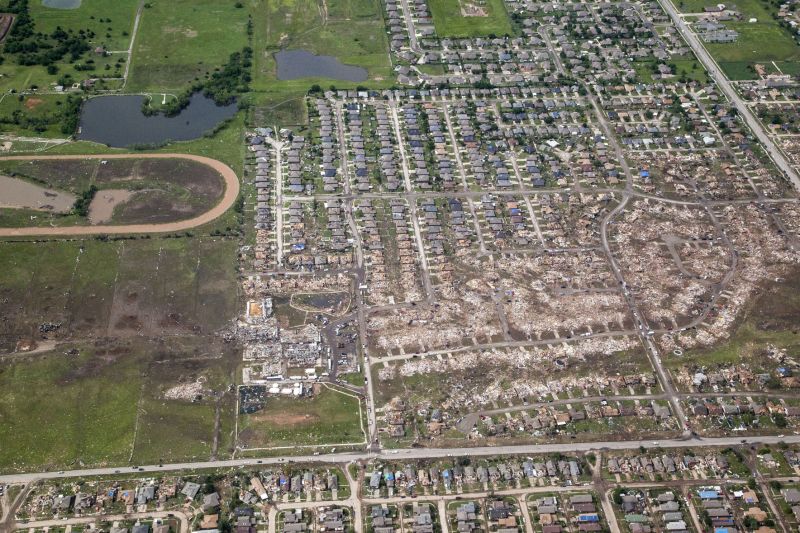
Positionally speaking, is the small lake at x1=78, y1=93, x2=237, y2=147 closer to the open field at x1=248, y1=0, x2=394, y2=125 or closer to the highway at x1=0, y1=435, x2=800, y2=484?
the open field at x1=248, y1=0, x2=394, y2=125

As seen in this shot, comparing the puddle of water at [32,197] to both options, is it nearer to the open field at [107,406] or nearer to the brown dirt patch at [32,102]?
the brown dirt patch at [32,102]

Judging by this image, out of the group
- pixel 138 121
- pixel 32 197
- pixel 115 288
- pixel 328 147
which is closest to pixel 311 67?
pixel 328 147

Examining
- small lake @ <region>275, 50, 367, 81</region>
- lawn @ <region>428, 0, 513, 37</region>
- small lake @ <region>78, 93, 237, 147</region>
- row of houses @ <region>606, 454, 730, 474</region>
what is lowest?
row of houses @ <region>606, 454, 730, 474</region>

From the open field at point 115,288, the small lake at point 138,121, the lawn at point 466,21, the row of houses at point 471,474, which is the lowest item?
the row of houses at point 471,474

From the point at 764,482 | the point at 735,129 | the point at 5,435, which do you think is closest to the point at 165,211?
the point at 5,435

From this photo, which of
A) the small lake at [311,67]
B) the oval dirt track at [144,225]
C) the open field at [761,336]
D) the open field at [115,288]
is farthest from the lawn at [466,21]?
the open field at [761,336]

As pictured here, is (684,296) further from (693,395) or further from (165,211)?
(165,211)

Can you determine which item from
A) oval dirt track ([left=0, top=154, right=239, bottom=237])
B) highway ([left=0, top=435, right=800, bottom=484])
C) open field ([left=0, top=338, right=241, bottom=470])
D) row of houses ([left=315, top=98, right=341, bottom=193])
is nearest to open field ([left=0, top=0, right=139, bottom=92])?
oval dirt track ([left=0, top=154, right=239, bottom=237])
